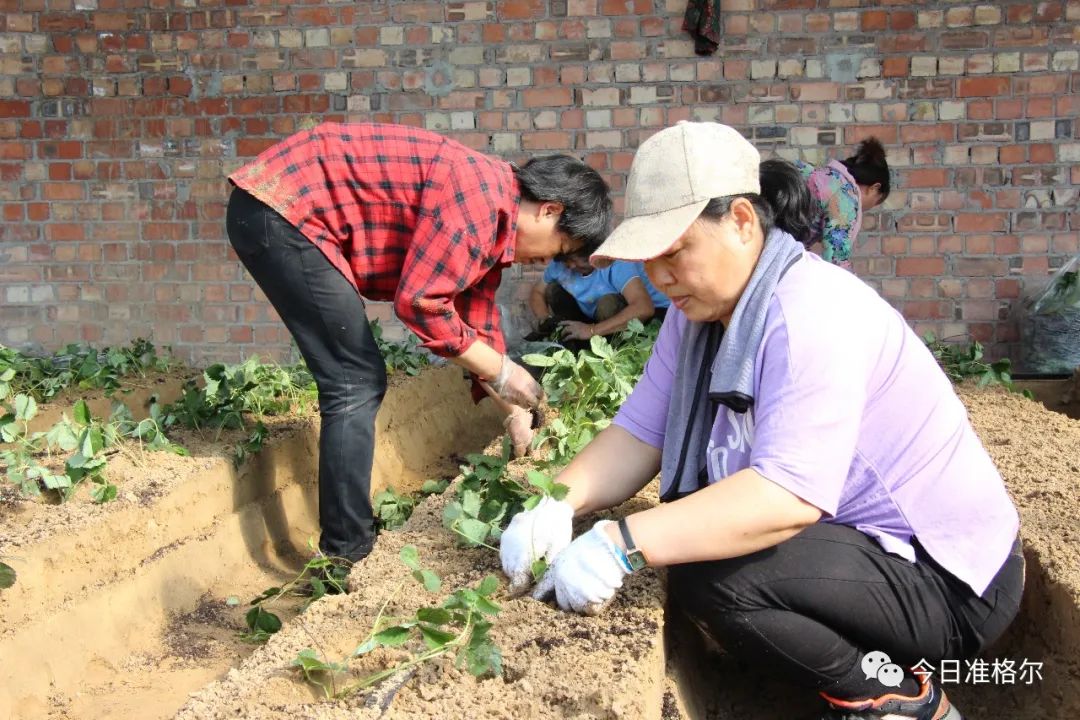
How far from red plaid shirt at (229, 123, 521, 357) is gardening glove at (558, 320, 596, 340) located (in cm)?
202

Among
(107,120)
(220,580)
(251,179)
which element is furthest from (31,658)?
(107,120)

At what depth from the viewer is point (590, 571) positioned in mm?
1898

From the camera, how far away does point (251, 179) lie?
3.02m

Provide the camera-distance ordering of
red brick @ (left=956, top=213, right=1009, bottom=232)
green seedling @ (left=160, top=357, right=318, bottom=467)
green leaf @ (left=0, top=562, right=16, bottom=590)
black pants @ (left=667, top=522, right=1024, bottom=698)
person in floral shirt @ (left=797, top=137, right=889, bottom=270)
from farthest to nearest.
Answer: red brick @ (left=956, top=213, right=1009, bottom=232), person in floral shirt @ (left=797, top=137, right=889, bottom=270), green seedling @ (left=160, top=357, right=318, bottom=467), green leaf @ (left=0, top=562, right=16, bottom=590), black pants @ (left=667, top=522, right=1024, bottom=698)

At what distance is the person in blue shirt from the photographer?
5.18 meters

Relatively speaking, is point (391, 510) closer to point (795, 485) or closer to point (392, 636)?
point (392, 636)

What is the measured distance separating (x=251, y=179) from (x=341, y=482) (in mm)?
920

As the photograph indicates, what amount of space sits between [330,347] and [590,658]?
159 cm

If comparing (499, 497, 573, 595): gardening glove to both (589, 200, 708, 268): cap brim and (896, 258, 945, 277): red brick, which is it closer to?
(589, 200, 708, 268): cap brim

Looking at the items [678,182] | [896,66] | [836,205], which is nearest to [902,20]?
[896,66]

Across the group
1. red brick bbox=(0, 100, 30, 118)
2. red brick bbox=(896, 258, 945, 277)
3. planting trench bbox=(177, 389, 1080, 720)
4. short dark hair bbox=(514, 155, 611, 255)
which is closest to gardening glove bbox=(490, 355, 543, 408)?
planting trench bbox=(177, 389, 1080, 720)

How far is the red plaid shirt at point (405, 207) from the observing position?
2910 mm

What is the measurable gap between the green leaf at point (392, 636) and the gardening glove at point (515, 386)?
1.38m

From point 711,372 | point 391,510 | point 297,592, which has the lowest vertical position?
point 297,592
